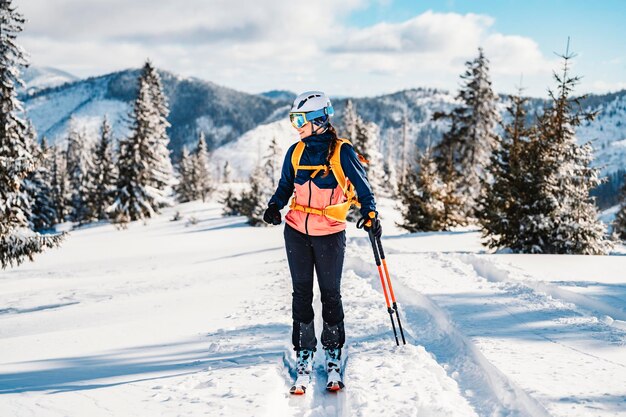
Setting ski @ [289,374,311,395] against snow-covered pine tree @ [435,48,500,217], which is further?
snow-covered pine tree @ [435,48,500,217]

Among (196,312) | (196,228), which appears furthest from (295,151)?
(196,228)

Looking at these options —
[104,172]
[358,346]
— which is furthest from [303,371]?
[104,172]

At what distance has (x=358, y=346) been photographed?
497 centimetres

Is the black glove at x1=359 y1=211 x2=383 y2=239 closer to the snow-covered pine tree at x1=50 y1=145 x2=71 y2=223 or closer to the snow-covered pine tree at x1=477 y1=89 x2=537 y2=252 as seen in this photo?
the snow-covered pine tree at x1=477 y1=89 x2=537 y2=252

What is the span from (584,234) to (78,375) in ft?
42.3

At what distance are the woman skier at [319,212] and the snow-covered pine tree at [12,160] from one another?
10.3 m

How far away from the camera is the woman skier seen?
163 inches

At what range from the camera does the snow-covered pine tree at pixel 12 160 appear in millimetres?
12047

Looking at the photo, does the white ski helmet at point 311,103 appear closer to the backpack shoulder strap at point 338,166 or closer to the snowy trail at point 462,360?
the backpack shoulder strap at point 338,166

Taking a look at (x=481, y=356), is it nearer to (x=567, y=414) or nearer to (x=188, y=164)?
(x=567, y=414)

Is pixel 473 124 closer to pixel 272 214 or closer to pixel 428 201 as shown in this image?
pixel 428 201

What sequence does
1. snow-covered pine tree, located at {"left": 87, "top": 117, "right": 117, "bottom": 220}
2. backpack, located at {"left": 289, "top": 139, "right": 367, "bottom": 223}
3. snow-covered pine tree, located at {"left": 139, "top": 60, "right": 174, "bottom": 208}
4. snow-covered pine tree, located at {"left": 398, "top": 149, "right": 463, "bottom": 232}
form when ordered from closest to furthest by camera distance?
backpack, located at {"left": 289, "top": 139, "right": 367, "bottom": 223}, snow-covered pine tree, located at {"left": 398, "top": 149, "right": 463, "bottom": 232}, snow-covered pine tree, located at {"left": 139, "top": 60, "right": 174, "bottom": 208}, snow-covered pine tree, located at {"left": 87, "top": 117, "right": 117, "bottom": 220}

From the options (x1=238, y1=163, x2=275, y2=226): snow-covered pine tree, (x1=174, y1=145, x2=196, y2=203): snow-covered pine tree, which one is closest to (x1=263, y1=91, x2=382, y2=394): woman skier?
(x1=238, y1=163, x2=275, y2=226): snow-covered pine tree

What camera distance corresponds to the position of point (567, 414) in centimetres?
307
